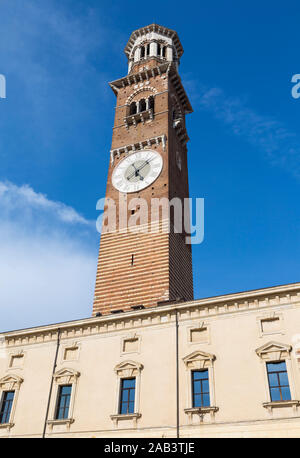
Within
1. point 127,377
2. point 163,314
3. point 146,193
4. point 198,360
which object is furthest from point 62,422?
point 146,193

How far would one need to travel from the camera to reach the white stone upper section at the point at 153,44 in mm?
48656

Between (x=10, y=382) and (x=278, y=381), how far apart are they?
14205 millimetres

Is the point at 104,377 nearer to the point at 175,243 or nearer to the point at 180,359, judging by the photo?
the point at 180,359

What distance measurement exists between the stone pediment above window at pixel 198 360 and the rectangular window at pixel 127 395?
2.94 m

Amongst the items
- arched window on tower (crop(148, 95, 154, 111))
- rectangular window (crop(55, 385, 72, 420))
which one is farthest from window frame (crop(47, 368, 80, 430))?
arched window on tower (crop(148, 95, 154, 111))

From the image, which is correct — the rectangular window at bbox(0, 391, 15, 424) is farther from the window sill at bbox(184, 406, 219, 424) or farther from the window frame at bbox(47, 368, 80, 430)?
the window sill at bbox(184, 406, 219, 424)

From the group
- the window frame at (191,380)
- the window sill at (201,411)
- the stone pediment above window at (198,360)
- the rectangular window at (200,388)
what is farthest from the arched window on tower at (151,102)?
the window sill at (201,411)

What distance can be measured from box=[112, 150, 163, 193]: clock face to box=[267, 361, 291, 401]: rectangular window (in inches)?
788

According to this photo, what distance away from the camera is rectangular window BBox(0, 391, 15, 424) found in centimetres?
2291

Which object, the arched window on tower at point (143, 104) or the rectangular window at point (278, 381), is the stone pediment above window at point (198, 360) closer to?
the rectangular window at point (278, 381)

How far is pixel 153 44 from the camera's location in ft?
160
